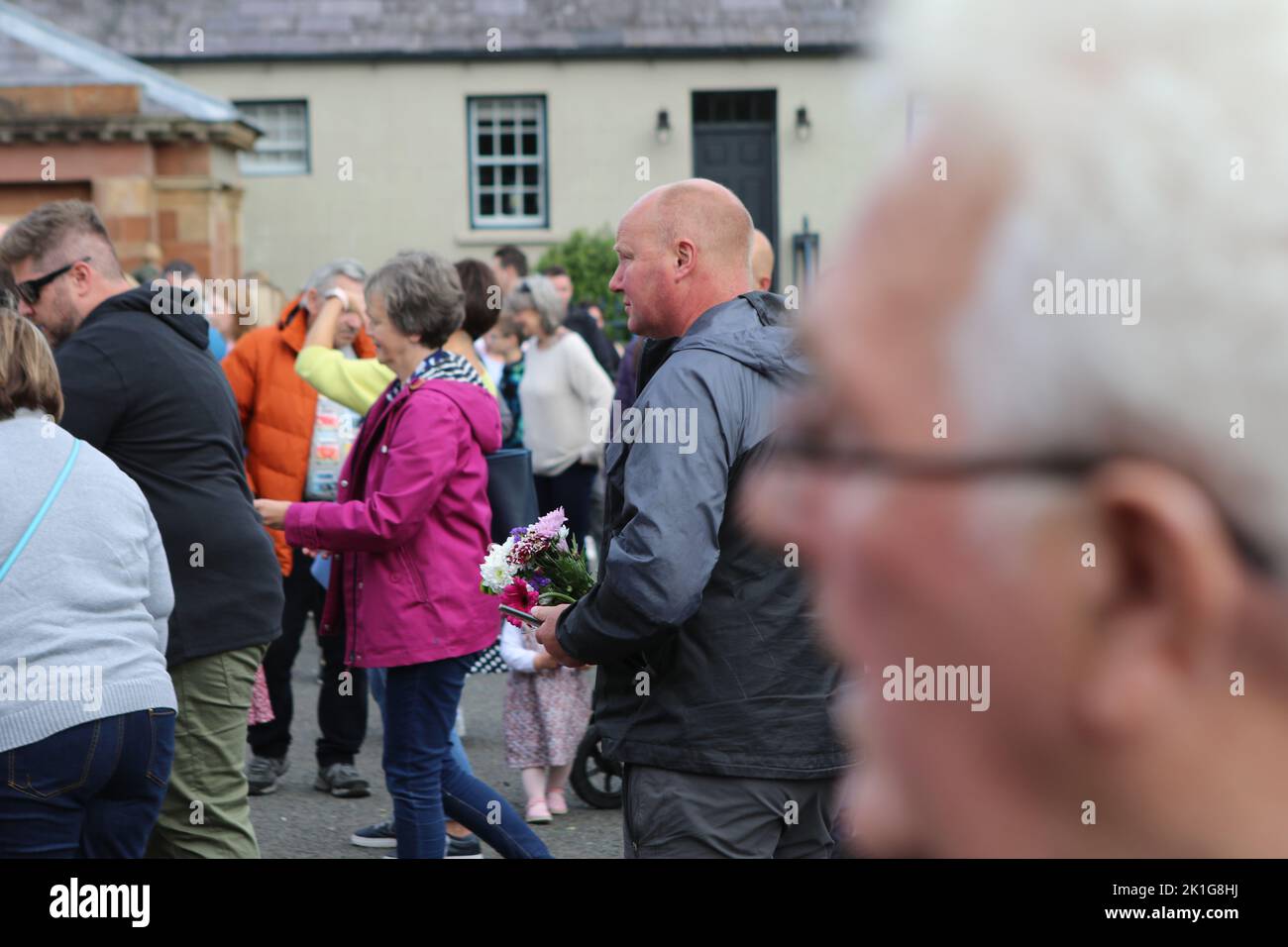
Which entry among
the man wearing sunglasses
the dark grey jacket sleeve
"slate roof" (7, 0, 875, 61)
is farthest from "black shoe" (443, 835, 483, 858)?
"slate roof" (7, 0, 875, 61)

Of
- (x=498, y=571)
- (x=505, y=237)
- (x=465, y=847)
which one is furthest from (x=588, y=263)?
(x=498, y=571)

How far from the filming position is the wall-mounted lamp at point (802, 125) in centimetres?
2708

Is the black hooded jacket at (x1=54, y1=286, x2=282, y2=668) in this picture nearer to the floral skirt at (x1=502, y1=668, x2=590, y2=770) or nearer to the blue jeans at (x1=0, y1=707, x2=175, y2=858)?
the blue jeans at (x1=0, y1=707, x2=175, y2=858)

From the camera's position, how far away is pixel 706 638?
3.61 meters

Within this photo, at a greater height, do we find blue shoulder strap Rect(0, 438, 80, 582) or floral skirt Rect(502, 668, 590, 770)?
blue shoulder strap Rect(0, 438, 80, 582)

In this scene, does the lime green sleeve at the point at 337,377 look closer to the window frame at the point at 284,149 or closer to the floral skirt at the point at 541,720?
the floral skirt at the point at 541,720

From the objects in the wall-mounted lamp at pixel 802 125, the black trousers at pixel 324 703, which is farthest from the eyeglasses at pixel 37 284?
the wall-mounted lamp at pixel 802 125

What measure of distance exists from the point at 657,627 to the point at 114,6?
26.6m

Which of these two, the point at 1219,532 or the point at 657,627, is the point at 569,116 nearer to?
the point at 657,627

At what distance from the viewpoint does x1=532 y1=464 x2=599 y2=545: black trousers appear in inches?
378

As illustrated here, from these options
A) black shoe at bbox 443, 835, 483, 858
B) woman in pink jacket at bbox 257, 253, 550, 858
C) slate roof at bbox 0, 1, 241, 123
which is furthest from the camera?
slate roof at bbox 0, 1, 241, 123

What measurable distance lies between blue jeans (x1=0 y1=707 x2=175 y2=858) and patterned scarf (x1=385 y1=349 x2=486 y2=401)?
5.80ft

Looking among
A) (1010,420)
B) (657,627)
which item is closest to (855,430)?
(1010,420)

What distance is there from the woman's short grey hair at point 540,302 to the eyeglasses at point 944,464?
8.59m
